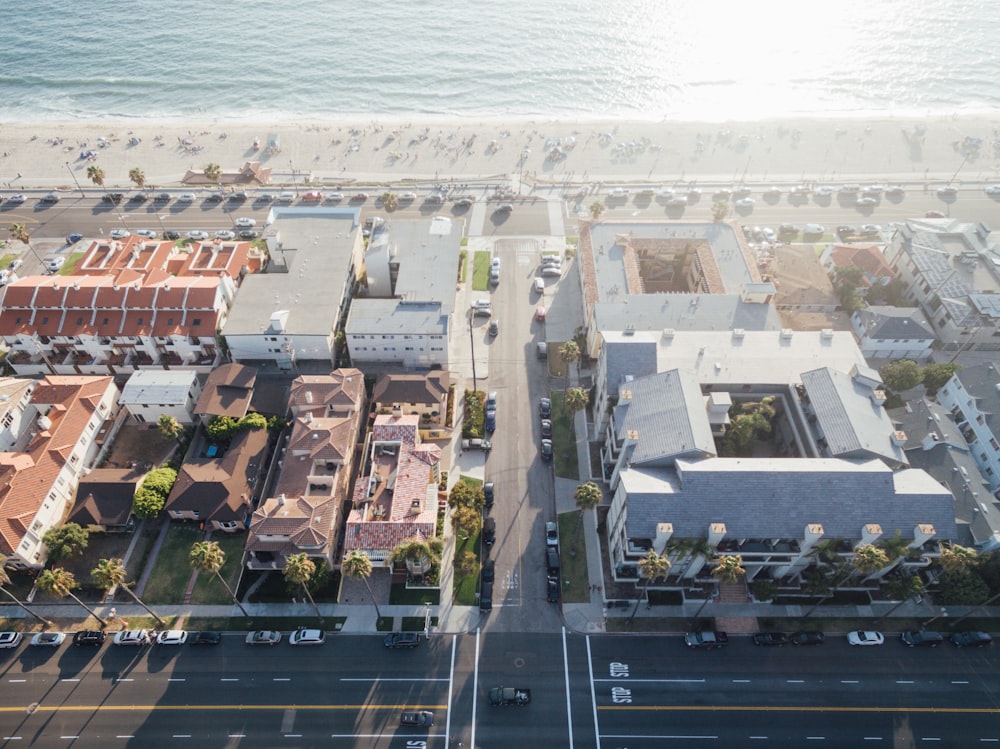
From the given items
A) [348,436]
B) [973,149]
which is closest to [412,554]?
[348,436]

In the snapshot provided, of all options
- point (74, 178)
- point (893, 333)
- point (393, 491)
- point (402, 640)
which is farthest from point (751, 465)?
point (74, 178)

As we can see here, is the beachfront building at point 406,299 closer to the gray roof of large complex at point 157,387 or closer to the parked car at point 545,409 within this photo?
the parked car at point 545,409

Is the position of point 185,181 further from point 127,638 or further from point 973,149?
point 973,149

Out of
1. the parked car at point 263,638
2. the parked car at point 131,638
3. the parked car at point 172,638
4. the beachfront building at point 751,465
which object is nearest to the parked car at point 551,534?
the beachfront building at point 751,465

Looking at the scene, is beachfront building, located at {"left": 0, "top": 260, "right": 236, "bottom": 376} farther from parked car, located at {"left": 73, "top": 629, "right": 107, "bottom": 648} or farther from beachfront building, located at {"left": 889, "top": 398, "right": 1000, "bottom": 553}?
beachfront building, located at {"left": 889, "top": 398, "right": 1000, "bottom": 553}

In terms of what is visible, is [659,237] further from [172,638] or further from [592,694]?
[172,638]

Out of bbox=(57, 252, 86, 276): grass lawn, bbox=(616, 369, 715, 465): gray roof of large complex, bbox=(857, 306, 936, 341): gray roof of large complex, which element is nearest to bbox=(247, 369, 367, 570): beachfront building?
bbox=(616, 369, 715, 465): gray roof of large complex
